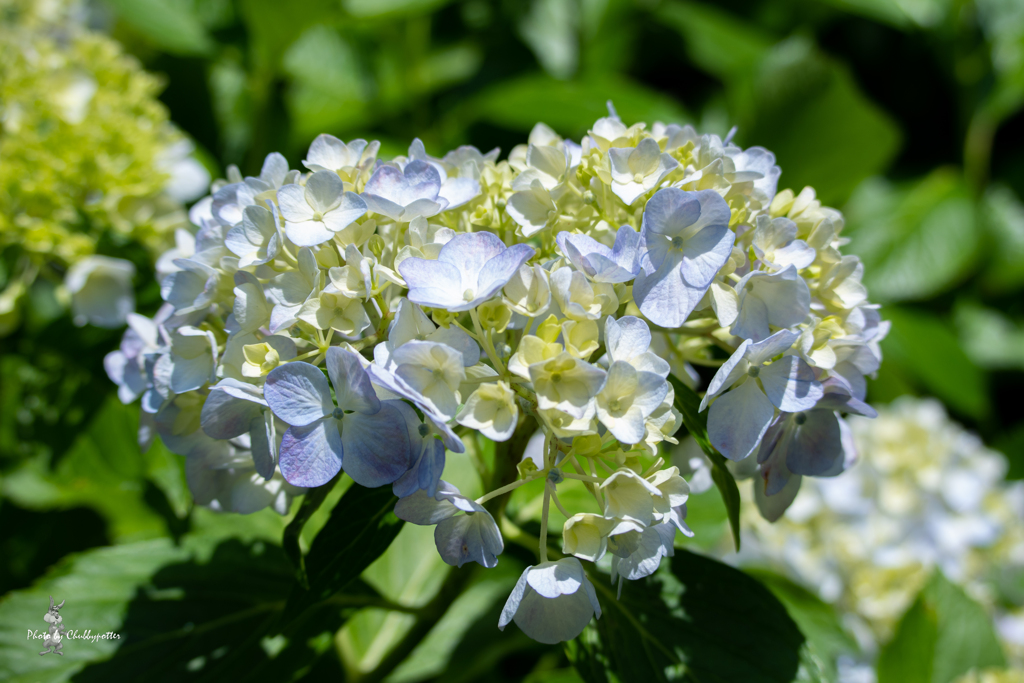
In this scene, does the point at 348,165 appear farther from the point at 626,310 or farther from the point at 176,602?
the point at 176,602

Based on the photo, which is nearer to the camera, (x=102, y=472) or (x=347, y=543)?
(x=347, y=543)

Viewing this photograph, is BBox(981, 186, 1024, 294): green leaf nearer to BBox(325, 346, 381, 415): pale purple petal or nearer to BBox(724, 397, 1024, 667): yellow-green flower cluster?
BBox(724, 397, 1024, 667): yellow-green flower cluster

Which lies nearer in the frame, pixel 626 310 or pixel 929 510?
pixel 626 310

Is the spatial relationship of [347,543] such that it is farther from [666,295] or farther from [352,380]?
[666,295]

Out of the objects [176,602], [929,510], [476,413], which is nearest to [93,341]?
[176,602]

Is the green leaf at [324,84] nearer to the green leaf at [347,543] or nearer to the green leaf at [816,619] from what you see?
the green leaf at [347,543]

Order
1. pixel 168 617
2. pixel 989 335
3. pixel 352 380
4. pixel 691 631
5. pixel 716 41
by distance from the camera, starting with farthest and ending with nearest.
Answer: pixel 989 335 → pixel 716 41 → pixel 168 617 → pixel 691 631 → pixel 352 380

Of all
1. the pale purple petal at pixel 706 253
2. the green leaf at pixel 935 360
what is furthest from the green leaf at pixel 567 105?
the pale purple petal at pixel 706 253

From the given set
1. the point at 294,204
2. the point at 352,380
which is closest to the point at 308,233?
the point at 294,204
